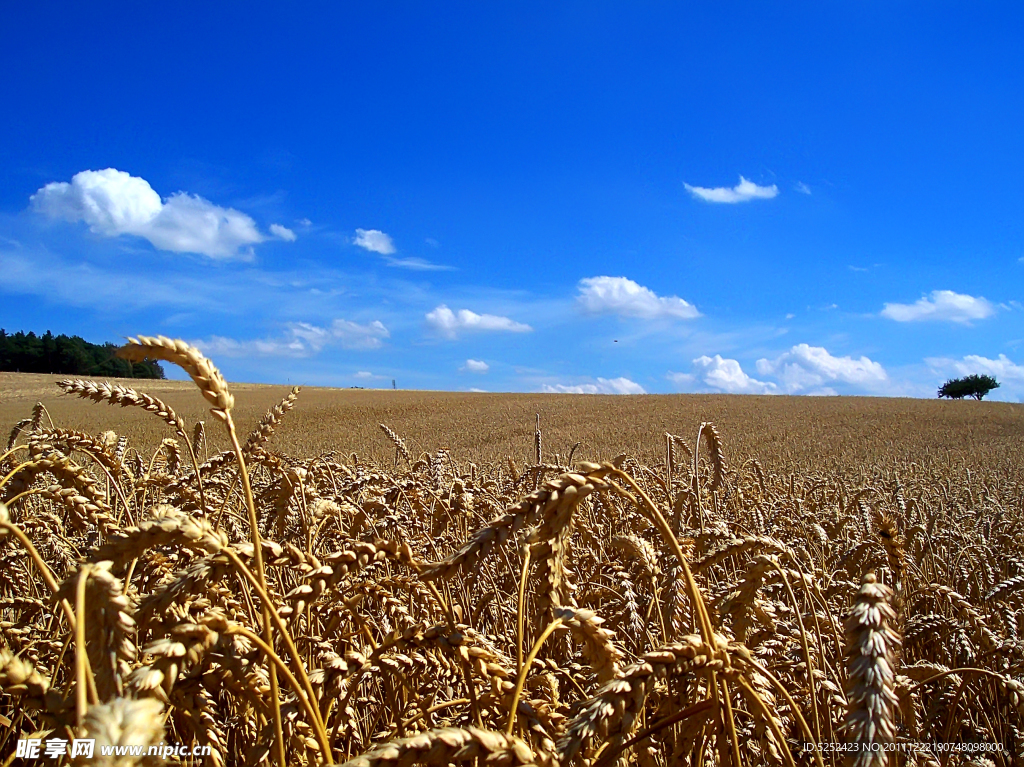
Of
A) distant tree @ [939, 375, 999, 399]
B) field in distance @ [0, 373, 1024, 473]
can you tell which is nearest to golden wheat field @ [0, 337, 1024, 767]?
field in distance @ [0, 373, 1024, 473]

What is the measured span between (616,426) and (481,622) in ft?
74.4

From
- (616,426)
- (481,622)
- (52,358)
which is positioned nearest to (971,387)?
(616,426)

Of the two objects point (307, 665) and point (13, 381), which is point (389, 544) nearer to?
point (307, 665)

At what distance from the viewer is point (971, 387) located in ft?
216

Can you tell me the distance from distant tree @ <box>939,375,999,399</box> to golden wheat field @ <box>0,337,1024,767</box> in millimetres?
75502

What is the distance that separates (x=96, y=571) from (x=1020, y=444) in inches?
949

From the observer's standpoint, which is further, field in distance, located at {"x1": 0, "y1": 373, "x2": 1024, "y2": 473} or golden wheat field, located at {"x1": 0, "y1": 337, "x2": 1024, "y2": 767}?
field in distance, located at {"x1": 0, "y1": 373, "x2": 1024, "y2": 473}

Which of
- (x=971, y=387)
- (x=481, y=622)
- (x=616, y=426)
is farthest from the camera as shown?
(x=971, y=387)

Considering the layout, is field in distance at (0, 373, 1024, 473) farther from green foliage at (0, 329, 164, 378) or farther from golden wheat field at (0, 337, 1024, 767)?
green foliage at (0, 329, 164, 378)

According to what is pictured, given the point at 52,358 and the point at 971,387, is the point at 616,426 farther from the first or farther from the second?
the point at 52,358

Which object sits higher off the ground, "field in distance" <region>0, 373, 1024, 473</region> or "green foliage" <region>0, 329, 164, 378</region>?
"green foliage" <region>0, 329, 164, 378</region>

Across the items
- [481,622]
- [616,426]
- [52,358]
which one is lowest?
[481,622]

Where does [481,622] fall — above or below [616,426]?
below

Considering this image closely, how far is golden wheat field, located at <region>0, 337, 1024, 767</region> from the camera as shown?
101cm
